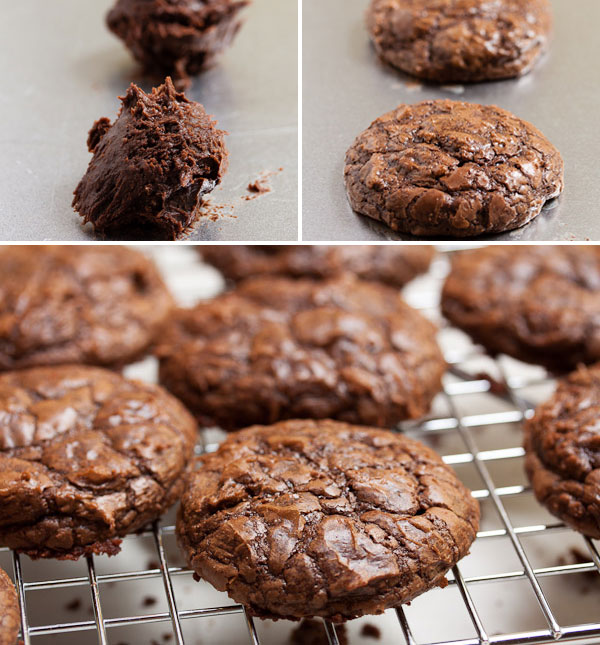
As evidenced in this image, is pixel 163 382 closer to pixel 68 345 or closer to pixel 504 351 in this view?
pixel 68 345

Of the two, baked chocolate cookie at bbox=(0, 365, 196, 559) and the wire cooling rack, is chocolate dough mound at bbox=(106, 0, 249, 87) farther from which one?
the wire cooling rack

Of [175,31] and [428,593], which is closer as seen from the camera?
[428,593]

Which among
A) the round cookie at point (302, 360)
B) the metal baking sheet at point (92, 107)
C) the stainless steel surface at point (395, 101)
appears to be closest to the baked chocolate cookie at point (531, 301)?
the round cookie at point (302, 360)

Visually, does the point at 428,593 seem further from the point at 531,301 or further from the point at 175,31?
the point at 175,31

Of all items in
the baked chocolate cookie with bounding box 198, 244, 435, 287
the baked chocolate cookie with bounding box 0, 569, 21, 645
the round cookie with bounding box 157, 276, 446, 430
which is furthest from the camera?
the baked chocolate cookie with bounding box 198, 244, 435, 287

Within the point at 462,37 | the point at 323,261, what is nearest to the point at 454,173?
the point at 462,37

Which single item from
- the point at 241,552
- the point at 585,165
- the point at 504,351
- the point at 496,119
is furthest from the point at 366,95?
the point at 241,552

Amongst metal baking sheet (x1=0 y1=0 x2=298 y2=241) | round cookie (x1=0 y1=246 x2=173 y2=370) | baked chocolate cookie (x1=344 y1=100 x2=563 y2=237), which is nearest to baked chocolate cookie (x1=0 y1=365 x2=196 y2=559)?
round cookie (x1=0 y1=246 x2=173 y2=370)
